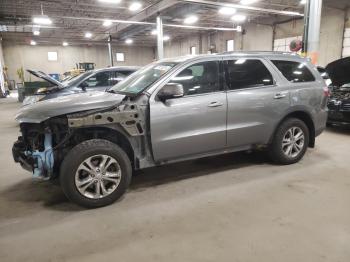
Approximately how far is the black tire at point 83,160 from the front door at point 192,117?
0.40 meters

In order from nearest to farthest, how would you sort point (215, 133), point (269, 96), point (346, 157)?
point (215, 133)
point (269, 96)
point (346, 157)

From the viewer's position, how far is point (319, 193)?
315 cm

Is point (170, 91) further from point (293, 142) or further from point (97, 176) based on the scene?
point (293, 142)

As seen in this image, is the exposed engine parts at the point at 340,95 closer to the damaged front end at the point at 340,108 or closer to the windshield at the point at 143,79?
the damaged front end at the point at 340,108

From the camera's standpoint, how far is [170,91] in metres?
2.98

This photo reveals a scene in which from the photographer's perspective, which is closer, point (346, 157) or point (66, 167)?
point (66, 167)

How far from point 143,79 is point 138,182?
1.35 metres

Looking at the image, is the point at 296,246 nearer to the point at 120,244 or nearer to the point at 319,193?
the point at 319,193

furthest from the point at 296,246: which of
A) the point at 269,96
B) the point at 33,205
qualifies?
the point at 33,205

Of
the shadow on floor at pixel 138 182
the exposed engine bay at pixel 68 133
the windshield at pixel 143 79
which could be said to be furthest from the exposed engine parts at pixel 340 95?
the exposed engine bay at pixel 68 133

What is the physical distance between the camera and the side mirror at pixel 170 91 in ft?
9.76

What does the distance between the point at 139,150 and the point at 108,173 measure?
1.40ft

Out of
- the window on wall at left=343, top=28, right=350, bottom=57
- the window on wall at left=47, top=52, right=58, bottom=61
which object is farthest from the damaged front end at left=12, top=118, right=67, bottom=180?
the window on wall at left=47, top=52, right=58, bottom=61

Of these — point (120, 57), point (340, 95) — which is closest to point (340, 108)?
point (340, 95)
